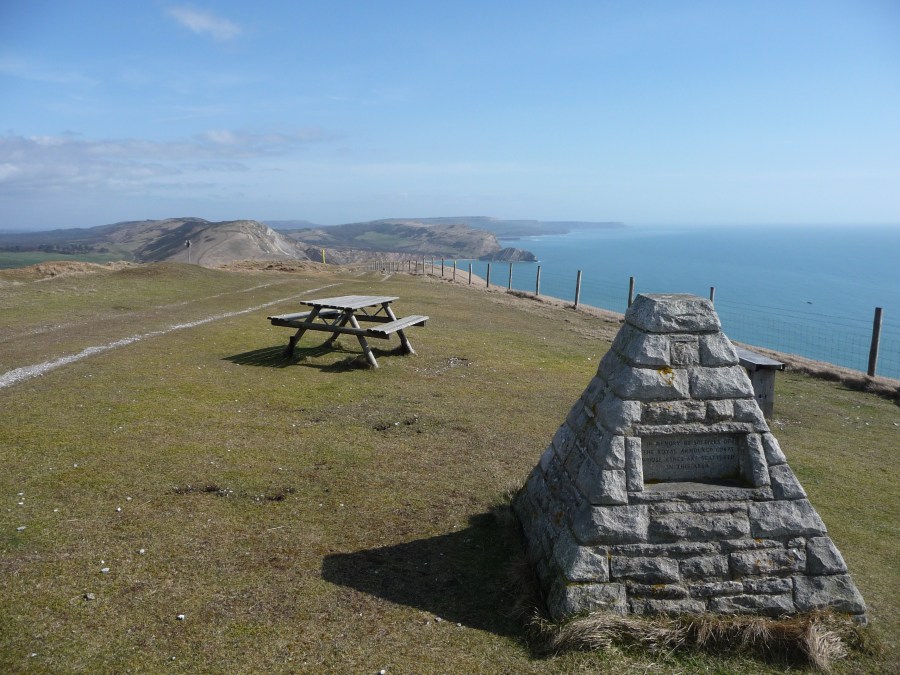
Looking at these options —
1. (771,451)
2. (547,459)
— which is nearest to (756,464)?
(771,451)

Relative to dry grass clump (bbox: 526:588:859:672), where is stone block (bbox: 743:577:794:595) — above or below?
above

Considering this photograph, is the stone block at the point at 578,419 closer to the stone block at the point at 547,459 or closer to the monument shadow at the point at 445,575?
the stone block at the point at 547,459

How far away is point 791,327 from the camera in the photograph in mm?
58656

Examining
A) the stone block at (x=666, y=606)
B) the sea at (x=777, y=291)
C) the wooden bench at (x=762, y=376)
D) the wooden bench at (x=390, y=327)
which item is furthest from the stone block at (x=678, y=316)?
the sea at (x=777, y=291)

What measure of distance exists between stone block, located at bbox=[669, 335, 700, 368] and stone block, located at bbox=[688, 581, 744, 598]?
1723 millimetres

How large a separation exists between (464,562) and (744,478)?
8.58 feet

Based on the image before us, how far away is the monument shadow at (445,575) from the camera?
5.12 meters

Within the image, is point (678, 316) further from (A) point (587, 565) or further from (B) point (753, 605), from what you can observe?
(B) point (753, 605)

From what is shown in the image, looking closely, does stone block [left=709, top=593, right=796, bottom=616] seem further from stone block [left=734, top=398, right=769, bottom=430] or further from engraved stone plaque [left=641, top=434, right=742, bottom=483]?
stone block [left=734, top=398, right=769, bottom=430]

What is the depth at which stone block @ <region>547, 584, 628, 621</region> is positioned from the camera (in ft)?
15.5

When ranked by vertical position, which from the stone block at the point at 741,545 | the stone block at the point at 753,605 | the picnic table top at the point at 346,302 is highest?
the picnic table top at the point at 346,302

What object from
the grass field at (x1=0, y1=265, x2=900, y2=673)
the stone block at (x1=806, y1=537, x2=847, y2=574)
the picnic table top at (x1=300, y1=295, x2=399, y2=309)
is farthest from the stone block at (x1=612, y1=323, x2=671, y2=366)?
the picnic table top at (x1=300, y1=295, x2=399, y2=309)

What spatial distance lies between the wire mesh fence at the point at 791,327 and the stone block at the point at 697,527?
21188 mm

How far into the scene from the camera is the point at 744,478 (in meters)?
5.08
